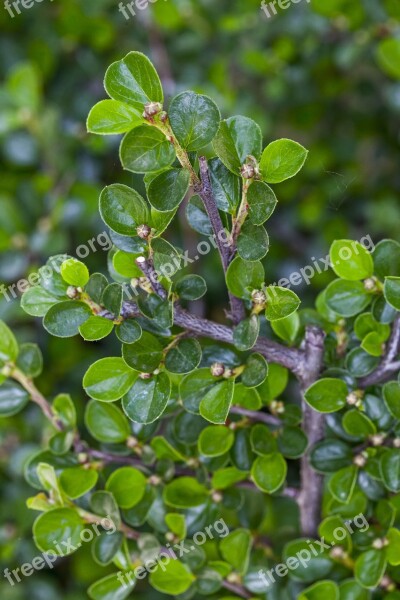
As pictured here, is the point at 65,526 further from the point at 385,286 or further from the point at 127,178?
the point at 127,178

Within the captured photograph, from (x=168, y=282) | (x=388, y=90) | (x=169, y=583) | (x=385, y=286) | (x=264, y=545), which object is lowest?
(x=264, y=545)

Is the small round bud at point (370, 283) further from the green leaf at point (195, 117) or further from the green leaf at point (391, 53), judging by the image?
the green leaf at point (391, 53)

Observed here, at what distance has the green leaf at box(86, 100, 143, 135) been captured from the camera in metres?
0.63

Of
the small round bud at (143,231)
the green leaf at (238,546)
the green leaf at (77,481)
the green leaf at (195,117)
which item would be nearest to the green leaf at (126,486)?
the green leaf at (77,481)

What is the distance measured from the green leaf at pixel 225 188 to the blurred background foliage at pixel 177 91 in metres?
0.77

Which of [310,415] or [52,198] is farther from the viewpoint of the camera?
[52,198]

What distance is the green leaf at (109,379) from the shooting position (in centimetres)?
73

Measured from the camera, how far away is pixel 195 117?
2.04ft

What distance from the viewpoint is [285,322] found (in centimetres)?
85

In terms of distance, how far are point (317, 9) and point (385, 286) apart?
1.00 metres

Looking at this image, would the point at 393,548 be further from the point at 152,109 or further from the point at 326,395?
the point at 152,109

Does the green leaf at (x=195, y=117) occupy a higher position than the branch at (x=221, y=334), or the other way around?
the green leaf at (x=195, y=117)

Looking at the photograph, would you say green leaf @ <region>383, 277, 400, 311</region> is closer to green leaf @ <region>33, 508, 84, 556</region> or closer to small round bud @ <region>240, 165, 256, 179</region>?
small round bud @ <region>240, 165, 256, 179</region>

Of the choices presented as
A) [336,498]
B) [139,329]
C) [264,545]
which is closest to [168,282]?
[139,329]
